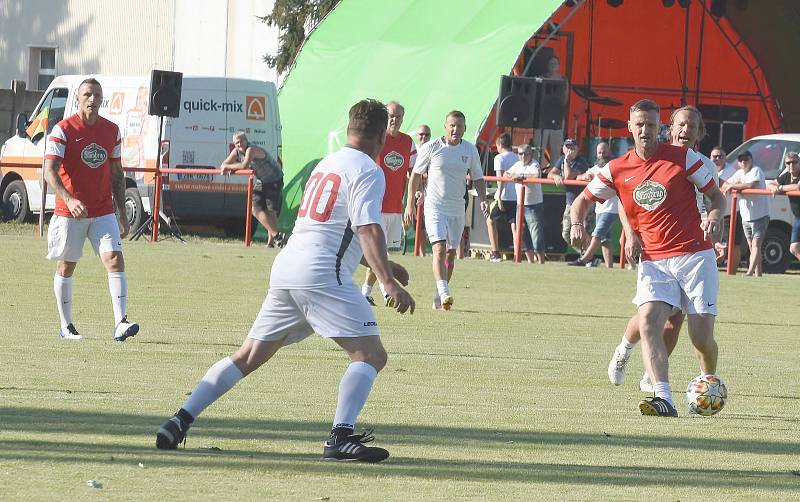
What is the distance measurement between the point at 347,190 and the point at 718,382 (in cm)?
329

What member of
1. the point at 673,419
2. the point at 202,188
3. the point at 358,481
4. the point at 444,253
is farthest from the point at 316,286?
the point at 202,188

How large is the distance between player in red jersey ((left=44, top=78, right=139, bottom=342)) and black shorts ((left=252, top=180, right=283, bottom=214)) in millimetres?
13923

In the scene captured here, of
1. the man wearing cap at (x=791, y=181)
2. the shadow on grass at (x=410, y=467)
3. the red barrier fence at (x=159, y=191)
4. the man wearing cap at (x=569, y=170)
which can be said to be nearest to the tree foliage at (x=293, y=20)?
the red barrier fence at (x=159, y=191)

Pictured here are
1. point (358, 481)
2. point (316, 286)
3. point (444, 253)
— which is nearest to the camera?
point (358, 481)

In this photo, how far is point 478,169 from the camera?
18250 mm

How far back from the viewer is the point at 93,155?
530 inches

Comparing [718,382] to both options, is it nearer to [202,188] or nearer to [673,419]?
[673,419]

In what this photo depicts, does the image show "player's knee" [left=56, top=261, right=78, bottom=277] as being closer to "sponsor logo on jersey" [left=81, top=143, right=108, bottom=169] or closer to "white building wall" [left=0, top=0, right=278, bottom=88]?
"sponsor logo on jersey" [left=81, top=143, right=108, bottom=169]

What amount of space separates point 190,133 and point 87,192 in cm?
1568

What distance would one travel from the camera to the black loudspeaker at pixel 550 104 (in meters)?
27.6

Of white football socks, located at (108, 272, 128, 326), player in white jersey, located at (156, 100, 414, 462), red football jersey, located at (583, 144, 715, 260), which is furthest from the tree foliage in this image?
player in white jersey, located at (156, 100, 414, 462)

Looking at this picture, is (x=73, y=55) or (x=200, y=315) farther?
(x=73, y=55)

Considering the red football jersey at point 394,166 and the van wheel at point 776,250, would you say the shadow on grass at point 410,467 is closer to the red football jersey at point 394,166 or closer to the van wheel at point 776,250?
the red football jersey at point 394,166

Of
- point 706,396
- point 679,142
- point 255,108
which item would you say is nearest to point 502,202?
point 255,108
